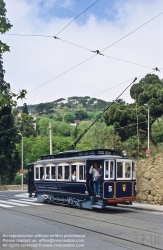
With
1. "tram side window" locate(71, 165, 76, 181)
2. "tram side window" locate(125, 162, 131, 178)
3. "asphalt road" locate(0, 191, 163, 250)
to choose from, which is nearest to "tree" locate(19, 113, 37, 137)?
"tram side window" locate(71, 165, 76, 181)

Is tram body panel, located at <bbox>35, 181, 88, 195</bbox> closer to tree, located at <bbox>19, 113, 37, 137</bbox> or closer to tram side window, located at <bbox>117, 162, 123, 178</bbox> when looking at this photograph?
tram side window, located at <bbox>117, 162, 123, 178</bbox>

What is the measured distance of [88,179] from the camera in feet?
67.4

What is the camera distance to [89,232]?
12820mm

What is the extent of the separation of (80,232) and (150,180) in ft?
35.3

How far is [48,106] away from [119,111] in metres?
150

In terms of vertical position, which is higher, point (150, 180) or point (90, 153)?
point (90, 153)

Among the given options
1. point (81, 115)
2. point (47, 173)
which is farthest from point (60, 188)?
point (81, 115)

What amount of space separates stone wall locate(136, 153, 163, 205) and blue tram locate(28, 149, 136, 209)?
6.76ft

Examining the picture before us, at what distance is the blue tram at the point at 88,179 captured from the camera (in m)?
19.8

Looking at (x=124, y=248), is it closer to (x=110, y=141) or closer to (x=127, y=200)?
(x=127, y=200)

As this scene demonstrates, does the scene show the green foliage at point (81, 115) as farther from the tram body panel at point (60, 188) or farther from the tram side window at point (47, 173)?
the tram side window at point (47, 173)

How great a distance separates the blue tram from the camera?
19812 mm

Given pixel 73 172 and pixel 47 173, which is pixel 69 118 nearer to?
pixel 47 173

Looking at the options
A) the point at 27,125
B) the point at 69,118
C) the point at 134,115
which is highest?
the point at 69,118
